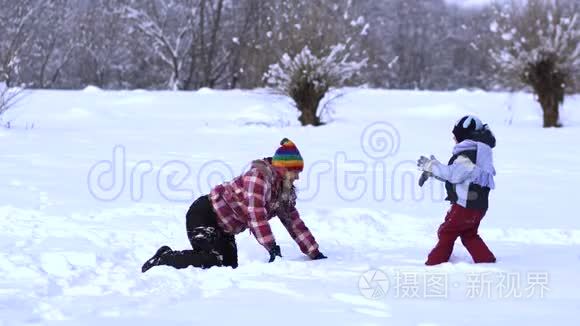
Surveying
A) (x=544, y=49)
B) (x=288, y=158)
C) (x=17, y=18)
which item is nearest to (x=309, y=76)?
(x=544, y=49)

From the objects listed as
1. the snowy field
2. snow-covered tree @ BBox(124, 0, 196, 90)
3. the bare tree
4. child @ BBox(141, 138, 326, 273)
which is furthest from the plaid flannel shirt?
snow-covered tree @ BBox(124, 0, 196, 90)

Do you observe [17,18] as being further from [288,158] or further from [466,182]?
[466,182]

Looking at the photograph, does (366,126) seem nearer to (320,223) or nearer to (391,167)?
(391,167)

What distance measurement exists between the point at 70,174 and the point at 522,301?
618 cm

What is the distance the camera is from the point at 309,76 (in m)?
14.1

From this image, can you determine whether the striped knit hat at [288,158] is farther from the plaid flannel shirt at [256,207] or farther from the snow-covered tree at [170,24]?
the snow-covered tree at [170,24]

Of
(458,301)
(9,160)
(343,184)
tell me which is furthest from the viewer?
(9,160)

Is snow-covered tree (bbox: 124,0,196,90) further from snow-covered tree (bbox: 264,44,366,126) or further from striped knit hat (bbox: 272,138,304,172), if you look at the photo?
striped knit hat (bbox: 272,138,304,172)

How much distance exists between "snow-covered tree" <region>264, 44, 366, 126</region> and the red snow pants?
379 inches

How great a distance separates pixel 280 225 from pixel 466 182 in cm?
234

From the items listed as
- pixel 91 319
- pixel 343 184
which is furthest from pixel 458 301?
pixel 343 184

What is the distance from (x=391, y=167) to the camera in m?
9.50

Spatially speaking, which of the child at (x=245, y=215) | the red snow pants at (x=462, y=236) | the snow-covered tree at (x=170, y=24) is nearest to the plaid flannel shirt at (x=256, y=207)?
the child at (x=245, y=215)

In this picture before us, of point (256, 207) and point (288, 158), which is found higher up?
point (288, 158)
